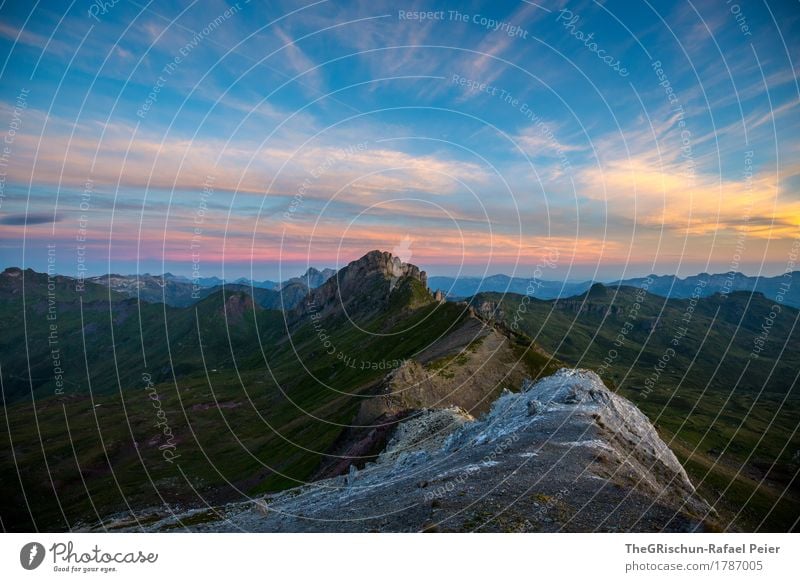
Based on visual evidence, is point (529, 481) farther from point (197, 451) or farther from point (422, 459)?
point (197, 451)

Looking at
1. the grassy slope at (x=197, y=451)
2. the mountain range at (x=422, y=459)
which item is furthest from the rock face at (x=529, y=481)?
the grassy slope at (x=197, y=451)

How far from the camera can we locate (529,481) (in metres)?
29.0

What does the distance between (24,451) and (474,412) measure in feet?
610

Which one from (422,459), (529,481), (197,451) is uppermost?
(529,481)

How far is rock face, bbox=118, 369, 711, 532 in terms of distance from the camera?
81.9 feet

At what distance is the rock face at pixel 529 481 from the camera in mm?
24969

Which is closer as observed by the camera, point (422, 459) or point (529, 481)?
point (529, 481)

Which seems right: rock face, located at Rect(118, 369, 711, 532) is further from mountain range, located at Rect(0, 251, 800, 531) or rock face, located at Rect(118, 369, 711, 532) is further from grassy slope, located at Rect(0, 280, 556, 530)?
grassy slope, located at Rect(0, 280, 556, 530)

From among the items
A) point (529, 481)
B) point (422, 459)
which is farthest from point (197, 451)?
point (529, 481)

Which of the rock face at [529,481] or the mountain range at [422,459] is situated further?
the mountain range at [422,459]

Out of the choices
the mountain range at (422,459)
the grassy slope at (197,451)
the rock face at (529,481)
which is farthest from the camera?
the grassy slope at (197,451)

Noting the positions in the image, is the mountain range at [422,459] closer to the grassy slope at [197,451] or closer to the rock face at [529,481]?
the rock face at [529,481]

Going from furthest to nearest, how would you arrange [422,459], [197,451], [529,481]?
[197,451] → [422,459] → [529,481]
